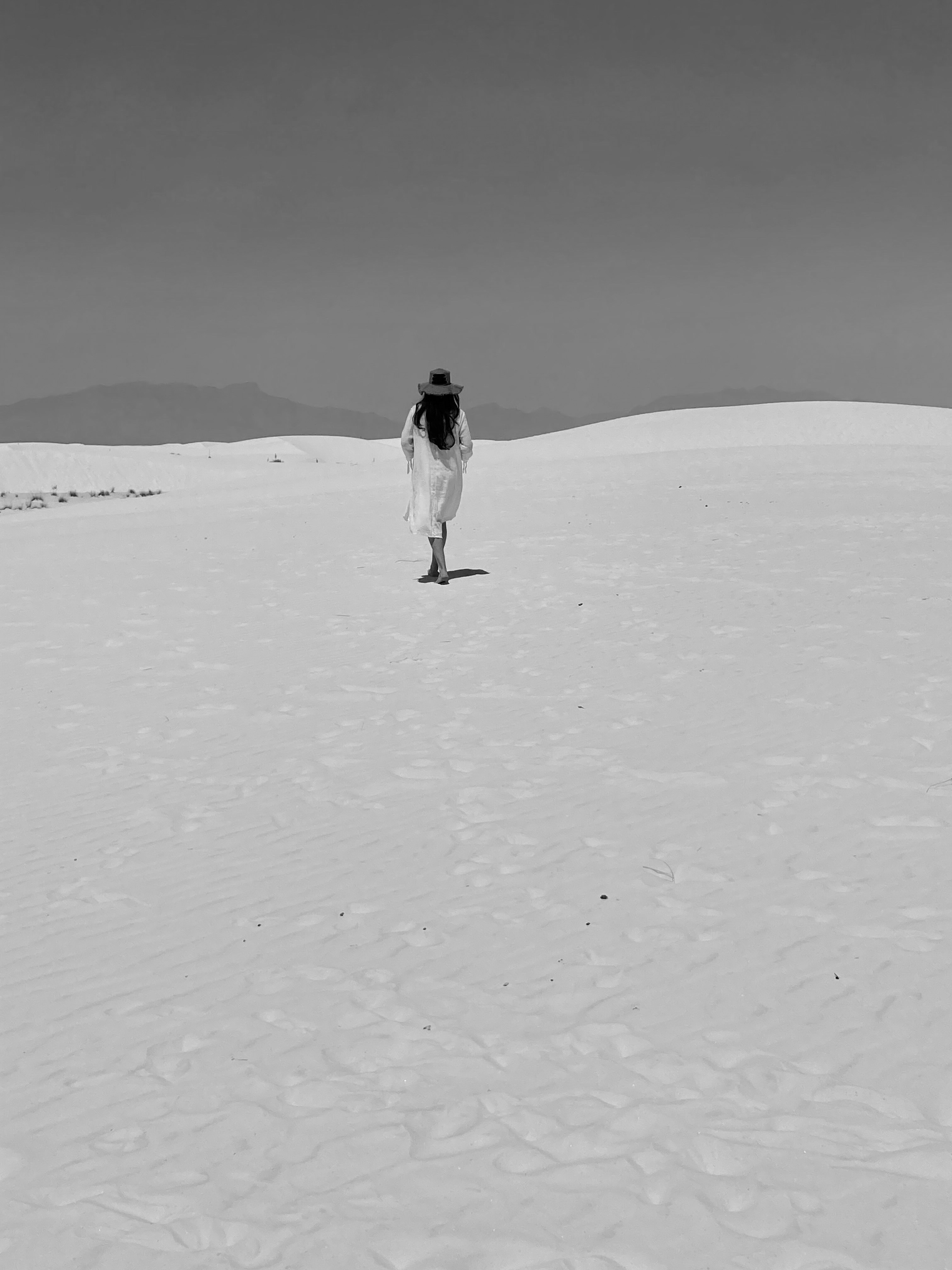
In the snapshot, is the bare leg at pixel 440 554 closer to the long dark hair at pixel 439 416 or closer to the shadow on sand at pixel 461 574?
the shadow on sand at pixel 461 574

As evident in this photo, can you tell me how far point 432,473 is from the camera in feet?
39.3

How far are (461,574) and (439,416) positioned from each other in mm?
2020

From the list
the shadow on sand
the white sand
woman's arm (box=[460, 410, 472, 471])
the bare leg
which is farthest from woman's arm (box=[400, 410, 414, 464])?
the white sand

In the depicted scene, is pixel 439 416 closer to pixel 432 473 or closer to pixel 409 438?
pixel 409 438

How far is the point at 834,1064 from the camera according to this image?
3221 mm

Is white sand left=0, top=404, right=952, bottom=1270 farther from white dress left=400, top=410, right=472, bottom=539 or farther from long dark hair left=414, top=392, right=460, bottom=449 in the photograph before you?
Answer: long dark hair left=414, top=392, right=460, bottom=449

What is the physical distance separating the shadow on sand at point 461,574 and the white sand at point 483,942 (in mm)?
2490

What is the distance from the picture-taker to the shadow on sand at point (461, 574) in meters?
12.7

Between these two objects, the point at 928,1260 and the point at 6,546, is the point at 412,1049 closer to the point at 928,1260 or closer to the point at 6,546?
the point at 928,1260

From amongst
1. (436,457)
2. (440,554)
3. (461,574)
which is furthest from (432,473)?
(461,574)

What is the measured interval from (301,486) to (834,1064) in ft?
99.9

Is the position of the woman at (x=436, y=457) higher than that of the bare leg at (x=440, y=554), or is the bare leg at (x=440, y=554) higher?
the woman at (x=436, y=457)

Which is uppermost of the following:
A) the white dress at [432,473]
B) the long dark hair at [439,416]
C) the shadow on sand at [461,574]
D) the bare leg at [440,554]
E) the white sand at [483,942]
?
the long dark hair at [439,416]

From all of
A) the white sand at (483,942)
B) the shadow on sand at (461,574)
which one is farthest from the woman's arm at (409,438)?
the white sand at (483,942)
